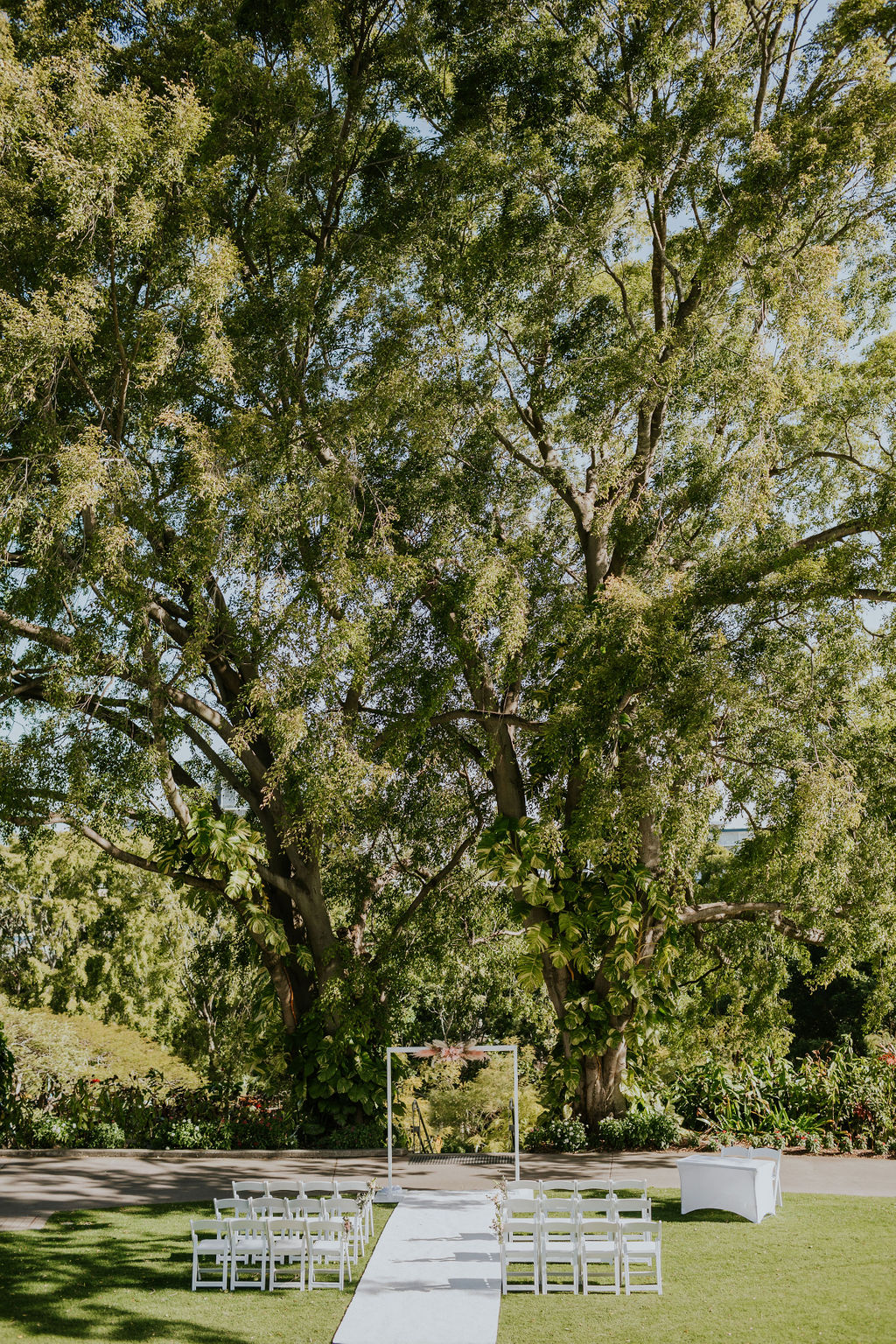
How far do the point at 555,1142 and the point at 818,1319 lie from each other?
6733 mm

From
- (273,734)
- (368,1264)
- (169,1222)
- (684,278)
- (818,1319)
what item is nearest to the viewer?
(818,1319)

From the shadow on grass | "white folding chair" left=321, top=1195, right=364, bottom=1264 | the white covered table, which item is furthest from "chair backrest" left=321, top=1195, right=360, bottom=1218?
the white covered table

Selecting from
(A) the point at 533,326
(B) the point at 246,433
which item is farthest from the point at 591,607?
(B) the point at 246,433

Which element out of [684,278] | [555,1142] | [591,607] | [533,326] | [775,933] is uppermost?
[684,278]

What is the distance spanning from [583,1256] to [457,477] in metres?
9.23

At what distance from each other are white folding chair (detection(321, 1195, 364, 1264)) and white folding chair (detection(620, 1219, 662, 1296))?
6.86 feet

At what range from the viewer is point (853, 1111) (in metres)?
12.9

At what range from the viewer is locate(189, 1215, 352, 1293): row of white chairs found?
7898 millimetres

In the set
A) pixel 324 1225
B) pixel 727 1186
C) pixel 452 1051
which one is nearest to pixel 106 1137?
pixel 452 1051

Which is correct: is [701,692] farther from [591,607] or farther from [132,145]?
[132,145]

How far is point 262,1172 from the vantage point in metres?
12.0

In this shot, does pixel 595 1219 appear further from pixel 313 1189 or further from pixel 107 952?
pixel 107 952

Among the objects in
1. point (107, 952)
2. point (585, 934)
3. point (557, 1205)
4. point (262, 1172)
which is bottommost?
point (262, 1172)

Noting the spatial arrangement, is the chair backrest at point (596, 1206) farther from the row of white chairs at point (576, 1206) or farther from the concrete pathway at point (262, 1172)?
the concrete pathway at point (262, 1172)
